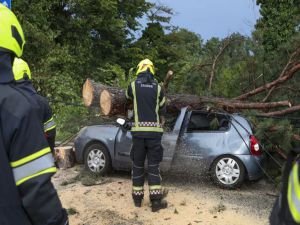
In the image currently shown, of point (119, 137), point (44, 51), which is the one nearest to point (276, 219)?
point (119, 137)

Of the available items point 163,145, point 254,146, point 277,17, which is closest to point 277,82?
point 254,146

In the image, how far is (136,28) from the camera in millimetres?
32281

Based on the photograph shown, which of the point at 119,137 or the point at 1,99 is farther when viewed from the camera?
the point at 119,137

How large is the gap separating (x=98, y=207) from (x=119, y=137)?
1733 mm

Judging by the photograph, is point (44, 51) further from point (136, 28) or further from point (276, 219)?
point (276, 219)

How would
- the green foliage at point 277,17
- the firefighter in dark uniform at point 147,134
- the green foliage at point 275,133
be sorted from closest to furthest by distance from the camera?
the firefighter in dark uniform at point 147,134 < the green foliage at point 275,133 < the green foliage at point 277,17

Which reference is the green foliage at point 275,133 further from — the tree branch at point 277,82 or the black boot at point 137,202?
the black boot at point 137,202

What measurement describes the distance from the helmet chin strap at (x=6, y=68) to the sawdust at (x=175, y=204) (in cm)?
426

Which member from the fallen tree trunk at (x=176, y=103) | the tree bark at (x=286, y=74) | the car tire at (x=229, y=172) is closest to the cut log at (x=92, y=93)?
the fallen tree trunk at (x=176, y=103)

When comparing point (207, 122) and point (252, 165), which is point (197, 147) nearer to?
point (207, 122)

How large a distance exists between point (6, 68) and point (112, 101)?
5.58 meters

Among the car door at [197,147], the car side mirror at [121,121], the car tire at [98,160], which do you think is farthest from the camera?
the car tire at [98,160]

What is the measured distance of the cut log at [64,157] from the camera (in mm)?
9305

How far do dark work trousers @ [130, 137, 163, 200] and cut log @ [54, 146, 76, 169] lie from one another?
2.58 metres
